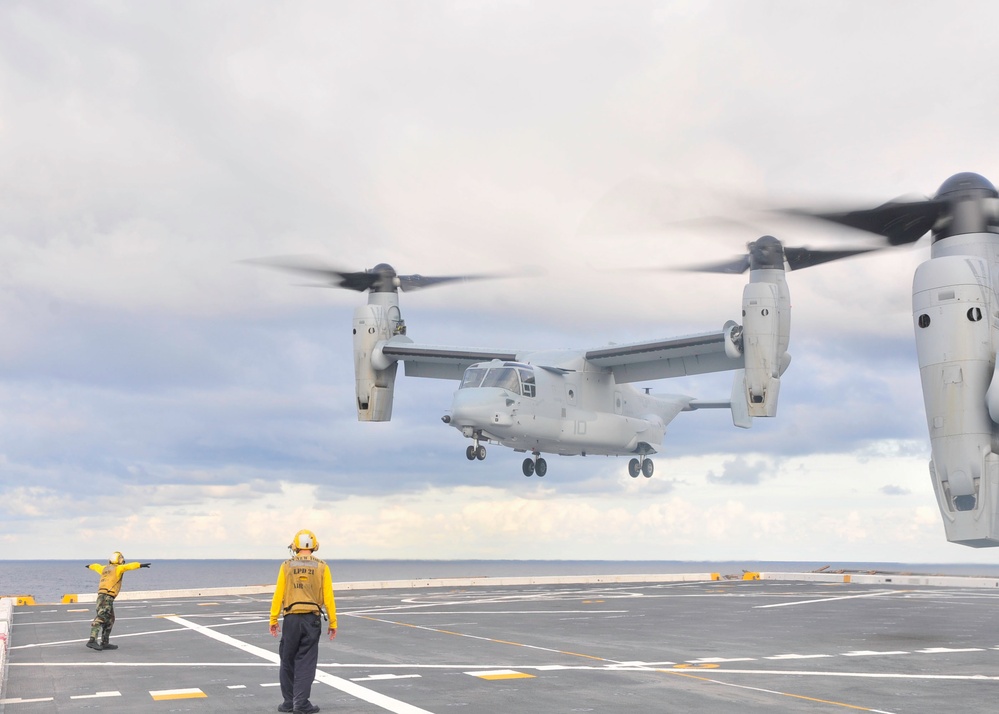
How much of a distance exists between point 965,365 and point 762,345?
13.8 meters

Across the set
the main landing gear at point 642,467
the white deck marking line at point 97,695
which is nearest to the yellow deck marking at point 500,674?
the white deck marking line at point 97,695

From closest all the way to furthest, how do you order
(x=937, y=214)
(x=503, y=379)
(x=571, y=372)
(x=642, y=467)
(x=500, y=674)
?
1. (x=500, y=674)
2. (x=937, y=214)
3. (x=503, y=379)
4. (x=571, y=372)
5. (x=642, y=467)

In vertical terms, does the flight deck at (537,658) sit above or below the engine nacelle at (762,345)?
below

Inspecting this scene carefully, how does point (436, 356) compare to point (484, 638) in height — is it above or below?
above

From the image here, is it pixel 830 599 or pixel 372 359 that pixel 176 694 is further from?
pixel 372 359

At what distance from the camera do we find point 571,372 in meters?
42.0

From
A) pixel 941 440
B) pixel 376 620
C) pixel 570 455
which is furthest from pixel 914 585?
pixel 376 620

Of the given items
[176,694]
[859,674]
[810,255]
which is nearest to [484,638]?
[859,674]

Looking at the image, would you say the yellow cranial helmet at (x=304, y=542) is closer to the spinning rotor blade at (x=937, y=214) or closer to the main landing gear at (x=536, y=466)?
the spinning rotor blade at (x=937, y=214)

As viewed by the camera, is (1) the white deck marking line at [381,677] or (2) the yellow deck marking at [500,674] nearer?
(1) the white deck marking line at [381,677]

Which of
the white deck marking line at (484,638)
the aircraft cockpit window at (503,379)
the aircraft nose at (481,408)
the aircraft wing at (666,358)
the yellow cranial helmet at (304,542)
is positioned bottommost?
the white deck marking line at (484,638)

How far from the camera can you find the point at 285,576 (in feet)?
33.8

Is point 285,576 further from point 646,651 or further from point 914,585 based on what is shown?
point 914,585

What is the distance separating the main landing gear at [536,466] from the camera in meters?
44.9
